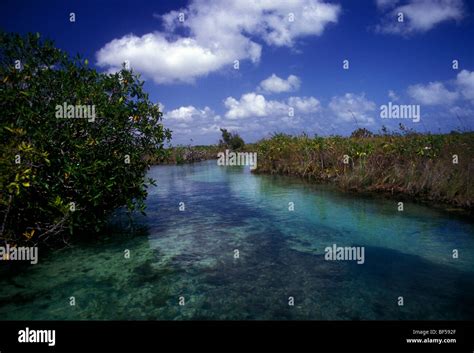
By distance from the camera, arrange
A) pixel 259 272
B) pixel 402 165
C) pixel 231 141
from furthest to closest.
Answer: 1. pixel 231 141
2. pixel 402 165
3. pixel 259 272

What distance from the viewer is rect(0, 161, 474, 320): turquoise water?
16.4 ft

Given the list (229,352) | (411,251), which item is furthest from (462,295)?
(229,352)

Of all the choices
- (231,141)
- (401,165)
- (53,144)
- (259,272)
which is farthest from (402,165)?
(231,141)

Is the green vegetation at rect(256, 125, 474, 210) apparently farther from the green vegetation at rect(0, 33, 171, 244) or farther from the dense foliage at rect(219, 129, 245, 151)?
the dense foliage at rect(219, 129, 245, 151)

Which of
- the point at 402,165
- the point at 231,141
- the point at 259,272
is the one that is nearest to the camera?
the point at 259,272

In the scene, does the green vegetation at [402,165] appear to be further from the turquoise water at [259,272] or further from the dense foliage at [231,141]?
the dense foliage at [231,141]

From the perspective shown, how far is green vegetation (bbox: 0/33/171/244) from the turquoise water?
1.15 m

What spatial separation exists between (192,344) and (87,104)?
6.52m

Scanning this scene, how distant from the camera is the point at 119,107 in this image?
330 inches

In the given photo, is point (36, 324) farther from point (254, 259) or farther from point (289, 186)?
point (289, 186)

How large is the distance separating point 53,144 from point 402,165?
15016 millimetres

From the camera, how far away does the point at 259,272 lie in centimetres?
643

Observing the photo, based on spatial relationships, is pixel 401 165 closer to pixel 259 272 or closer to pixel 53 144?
pixel 259 272

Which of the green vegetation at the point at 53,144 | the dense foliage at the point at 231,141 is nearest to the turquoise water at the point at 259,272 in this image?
the green vegetation at the point at 53,144
